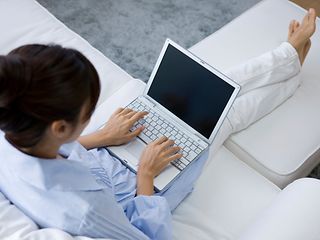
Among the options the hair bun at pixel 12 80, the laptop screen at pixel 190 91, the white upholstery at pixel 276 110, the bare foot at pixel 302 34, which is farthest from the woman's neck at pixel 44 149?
the bare foot at pixel 302 34

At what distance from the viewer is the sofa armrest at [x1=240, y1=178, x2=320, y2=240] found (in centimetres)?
104

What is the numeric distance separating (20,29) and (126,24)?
770 mm

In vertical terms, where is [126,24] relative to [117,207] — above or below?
below

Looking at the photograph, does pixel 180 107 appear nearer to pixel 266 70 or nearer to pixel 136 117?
pixel 136 117

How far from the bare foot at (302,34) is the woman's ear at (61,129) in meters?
0.98

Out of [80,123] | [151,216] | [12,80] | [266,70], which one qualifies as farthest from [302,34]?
[12,80]

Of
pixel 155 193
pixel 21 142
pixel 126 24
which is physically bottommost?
pixel 126 24

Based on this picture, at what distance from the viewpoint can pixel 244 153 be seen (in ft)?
4.58

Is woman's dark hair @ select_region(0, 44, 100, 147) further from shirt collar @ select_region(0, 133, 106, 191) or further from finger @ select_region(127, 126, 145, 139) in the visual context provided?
finger @ select_region(127, 126, 145, 139)

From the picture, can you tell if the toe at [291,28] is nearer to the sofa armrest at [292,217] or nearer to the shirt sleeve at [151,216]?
the sofa armrest at [292,217]

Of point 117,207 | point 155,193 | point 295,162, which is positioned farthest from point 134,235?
point 295,162

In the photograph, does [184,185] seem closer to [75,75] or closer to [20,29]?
[75,75]

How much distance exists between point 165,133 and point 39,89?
2.05 feet

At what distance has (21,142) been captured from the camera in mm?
815
